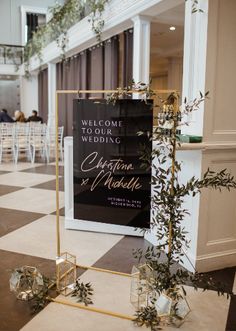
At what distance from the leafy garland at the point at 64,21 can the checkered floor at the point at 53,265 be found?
3.22 metres

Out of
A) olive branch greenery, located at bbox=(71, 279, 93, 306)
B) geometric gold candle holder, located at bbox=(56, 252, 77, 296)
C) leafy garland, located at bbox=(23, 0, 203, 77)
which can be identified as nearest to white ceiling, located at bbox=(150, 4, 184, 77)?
leafy garland, located at bbox=(23, 0, 203, 77)

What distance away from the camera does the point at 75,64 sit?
9281 mm

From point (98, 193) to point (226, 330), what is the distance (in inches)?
68.5

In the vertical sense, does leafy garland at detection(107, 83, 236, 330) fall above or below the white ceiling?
below

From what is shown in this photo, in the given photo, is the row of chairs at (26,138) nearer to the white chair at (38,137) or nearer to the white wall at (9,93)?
the white chair at (38,137)

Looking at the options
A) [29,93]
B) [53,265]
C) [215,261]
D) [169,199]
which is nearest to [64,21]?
[53,265]

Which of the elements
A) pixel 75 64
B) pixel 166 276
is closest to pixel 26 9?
pixel 75 64

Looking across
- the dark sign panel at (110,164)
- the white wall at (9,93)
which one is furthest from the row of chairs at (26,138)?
the white wall at (9,93)

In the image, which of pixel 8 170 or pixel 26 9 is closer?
pixel 8 170

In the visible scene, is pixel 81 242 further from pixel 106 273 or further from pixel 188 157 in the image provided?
pixel 188 157

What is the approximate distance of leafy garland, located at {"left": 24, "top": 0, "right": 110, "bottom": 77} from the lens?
6337mm

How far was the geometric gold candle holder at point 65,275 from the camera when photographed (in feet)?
8.77

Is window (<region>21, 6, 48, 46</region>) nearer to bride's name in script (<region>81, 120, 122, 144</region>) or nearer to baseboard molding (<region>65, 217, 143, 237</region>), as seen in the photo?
baseboard molding (<region>65, 217, 143, 237</region>)

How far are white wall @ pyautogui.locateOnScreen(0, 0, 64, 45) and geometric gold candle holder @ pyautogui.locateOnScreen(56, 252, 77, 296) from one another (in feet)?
49.2
